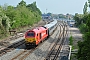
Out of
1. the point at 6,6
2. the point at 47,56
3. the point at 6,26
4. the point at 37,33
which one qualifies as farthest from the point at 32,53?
the point at 6,6

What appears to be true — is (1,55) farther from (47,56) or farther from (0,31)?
(0,31)

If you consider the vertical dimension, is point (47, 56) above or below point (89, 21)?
below

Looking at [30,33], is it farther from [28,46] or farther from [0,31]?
[0,31]

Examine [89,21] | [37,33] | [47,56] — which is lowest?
[47,56]

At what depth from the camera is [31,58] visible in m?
24.0

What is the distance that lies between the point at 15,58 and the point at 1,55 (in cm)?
246

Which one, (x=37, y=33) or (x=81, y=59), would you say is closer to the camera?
(x=81, y=59)

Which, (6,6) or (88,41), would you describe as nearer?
(88,41)

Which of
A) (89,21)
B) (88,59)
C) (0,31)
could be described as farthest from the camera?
(0,31)

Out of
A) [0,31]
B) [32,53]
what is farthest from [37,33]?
[0,31]

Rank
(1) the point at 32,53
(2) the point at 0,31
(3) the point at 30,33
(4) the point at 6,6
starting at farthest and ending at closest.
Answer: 1. (4) the point at 6,6
2. (2) the point at 0,31
3. (3) the point at 30,33
4. (1) the point at 32,53

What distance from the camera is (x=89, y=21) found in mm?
14070

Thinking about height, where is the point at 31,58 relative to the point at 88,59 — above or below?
below

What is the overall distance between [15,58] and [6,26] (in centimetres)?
2032
